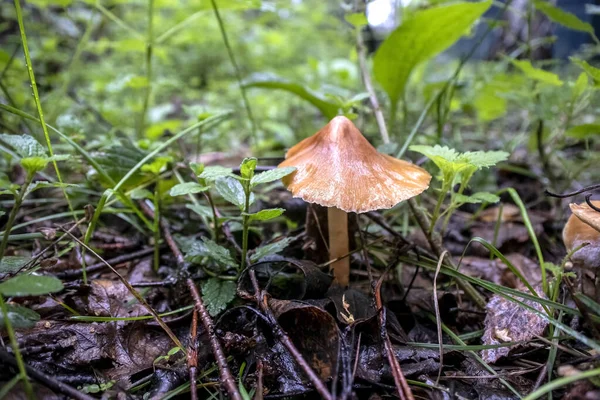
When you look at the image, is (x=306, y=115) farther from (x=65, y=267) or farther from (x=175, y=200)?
(x=65, y=267)

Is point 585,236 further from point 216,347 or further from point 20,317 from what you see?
point 20,317

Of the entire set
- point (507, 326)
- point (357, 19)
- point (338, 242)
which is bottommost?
point (507, 326)

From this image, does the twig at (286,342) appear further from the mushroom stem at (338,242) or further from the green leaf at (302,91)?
the green leaf at (302,91)

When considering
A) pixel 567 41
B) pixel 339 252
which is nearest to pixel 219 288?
pixel 339 252

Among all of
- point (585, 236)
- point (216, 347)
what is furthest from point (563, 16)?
point (216, 347)

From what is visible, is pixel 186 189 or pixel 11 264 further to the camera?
pixel 186 189

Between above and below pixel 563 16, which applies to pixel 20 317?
below

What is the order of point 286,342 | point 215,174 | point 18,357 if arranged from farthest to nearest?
point 215,174, point 286,342, point 18,357

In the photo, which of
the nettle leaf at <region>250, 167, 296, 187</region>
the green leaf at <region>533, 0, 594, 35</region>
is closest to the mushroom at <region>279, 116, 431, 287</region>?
the nettle leaf at <region>250, 167, 296, 187</region>
